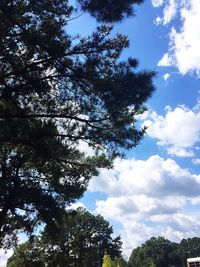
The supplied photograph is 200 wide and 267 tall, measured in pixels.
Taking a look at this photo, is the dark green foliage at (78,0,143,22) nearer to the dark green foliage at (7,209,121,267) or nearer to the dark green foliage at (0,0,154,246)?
the dark green foliage at (0,0,154,246)

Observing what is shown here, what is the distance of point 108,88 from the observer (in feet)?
34.9

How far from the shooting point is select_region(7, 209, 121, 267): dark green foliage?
123 ft

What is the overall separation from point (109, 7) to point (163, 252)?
96.2 metres

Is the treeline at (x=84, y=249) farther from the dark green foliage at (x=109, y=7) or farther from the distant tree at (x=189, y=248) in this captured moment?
the dark green foliage at (x=109, y=7)

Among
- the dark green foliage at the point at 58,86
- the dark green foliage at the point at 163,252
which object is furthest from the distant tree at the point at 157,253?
the dark green foliage at the point at 58,86

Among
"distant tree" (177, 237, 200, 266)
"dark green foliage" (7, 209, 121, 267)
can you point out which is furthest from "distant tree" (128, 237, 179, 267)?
"dark green foliage" (7, 209, 121, 267)

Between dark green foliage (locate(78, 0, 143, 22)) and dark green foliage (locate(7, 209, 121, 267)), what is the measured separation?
41.0 ft

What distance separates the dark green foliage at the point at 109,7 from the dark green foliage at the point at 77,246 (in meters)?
12.5

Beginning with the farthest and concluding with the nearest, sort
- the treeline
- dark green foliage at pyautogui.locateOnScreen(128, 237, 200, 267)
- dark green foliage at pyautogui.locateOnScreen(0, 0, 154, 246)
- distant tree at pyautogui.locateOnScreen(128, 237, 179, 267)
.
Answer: dark green foliage at pyautogui.locateOnScreen(128, 237, 200, 267)
distant tree at pyautogui.locateOnScreen(128, 237, 179, 267)
the treeline
dark green foliage at pyautogui.locateOnScreen(0, 0, 154, 246)

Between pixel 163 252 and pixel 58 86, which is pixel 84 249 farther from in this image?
pixel 163 252

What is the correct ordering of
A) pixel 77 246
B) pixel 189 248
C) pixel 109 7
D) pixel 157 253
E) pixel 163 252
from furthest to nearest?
pixel 189 248 → pixel 157 253 → pixel 163 252 → pixel 77 246 → pixel 109 7

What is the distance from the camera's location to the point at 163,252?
10075 cm

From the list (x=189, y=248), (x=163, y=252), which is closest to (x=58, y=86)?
(x=163, y=252)

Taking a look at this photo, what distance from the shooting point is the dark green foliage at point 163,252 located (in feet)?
326
